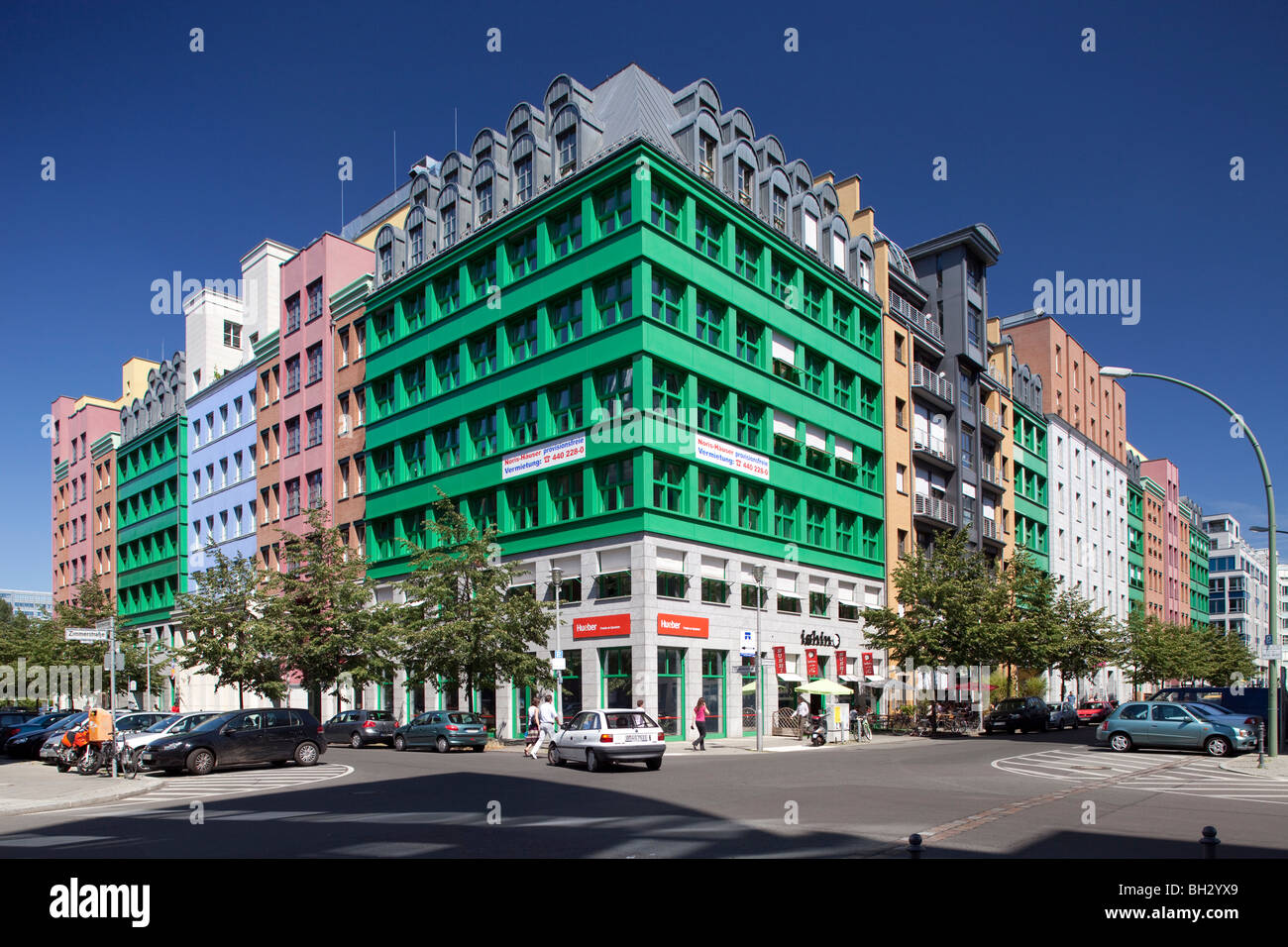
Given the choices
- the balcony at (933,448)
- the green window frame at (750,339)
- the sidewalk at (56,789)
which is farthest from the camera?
the balcony at (933,448)

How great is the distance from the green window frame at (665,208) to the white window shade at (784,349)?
8.26 meters

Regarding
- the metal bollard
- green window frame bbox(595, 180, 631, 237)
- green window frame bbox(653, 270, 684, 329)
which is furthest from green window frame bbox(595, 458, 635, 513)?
the metal bollard

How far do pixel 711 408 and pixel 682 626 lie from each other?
31.2 feet

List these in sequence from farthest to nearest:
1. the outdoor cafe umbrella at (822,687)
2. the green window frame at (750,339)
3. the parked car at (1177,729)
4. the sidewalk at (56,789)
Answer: the green window frame at (750,339) → the outdoor cafe umbrella at (822,687) → the parked car at (1177,729) → the sidewalk at (56,789)

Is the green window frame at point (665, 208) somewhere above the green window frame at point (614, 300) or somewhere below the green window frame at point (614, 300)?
above

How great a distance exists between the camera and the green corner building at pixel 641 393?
130 feet

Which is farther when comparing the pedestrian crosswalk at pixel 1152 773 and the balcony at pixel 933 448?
the balcony at pixel 933 448

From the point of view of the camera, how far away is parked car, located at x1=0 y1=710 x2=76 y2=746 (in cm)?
3834

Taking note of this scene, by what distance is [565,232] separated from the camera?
43.5 m

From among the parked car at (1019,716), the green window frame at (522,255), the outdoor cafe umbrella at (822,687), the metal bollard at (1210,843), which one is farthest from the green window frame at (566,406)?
the metal bollard at (1210,843)

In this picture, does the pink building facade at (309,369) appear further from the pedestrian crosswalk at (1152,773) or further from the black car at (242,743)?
the pedestrian crosswalk at (1152,773)

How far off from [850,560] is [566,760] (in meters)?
29.3

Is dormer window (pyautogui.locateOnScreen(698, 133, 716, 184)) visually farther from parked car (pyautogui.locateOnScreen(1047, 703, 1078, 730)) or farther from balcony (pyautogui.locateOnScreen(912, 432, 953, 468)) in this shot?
parked car (pyautogui.locateOnScreen(1047, 703, 1078, 730))
